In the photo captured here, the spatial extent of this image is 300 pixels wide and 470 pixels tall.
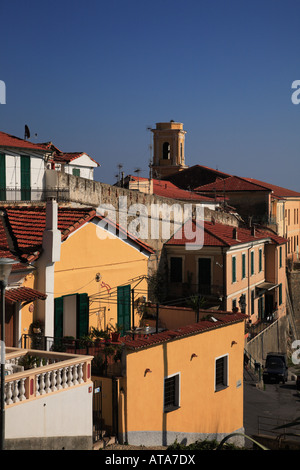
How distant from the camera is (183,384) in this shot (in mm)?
15320

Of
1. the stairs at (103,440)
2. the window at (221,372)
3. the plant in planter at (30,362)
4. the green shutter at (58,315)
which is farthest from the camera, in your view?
the window at (221,372)

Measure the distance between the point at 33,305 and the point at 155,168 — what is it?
52153mm

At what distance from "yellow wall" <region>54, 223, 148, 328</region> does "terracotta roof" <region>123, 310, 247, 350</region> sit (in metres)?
1.63

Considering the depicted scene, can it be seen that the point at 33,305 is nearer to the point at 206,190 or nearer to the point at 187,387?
the point at 187,387

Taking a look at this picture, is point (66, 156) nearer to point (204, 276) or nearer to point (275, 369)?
point (204, 276)

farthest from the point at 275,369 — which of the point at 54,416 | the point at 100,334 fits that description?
the point at 54,416

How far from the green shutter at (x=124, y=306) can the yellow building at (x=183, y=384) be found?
2.54m

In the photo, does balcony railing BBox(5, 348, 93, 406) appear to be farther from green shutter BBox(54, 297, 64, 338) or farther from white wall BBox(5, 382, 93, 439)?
green shutter BBox(54, 297, 64, 338)

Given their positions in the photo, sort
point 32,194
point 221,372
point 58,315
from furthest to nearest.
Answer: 1. point 32,194
2. point 221,372
3. point 58,315

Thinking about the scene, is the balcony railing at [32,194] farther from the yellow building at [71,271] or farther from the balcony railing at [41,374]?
the balcony railing at [41,374]

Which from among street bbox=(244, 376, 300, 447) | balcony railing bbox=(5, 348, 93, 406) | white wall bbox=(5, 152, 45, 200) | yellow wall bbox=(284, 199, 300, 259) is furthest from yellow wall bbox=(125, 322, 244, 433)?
yellow wall bbox=(284, 199, 300, 259)

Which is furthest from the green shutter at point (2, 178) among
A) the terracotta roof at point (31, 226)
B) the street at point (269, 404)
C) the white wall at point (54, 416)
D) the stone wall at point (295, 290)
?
the stone wall at point (295, 290)

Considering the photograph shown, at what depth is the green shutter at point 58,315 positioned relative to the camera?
1612 cm

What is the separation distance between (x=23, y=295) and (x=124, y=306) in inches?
202
